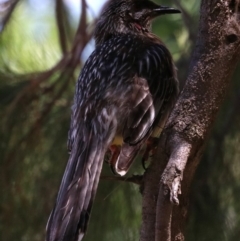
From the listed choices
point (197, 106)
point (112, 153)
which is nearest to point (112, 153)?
point (112, 153)

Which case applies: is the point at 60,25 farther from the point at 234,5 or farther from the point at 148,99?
the point at 234,5

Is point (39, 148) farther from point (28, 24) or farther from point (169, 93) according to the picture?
point (28, 24)

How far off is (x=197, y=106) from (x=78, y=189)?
0.46 meters

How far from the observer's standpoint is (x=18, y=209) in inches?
104

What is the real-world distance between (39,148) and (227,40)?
1050 millimetres

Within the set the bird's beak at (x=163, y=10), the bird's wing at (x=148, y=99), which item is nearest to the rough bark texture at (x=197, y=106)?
the bird's wing at (x=148, y=99)

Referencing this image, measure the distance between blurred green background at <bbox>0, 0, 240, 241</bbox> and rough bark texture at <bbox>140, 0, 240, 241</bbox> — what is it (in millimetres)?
658

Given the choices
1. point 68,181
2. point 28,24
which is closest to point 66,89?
point 68,181

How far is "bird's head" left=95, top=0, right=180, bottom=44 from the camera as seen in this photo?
10.4 feet

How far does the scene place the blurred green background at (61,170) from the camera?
253 cm

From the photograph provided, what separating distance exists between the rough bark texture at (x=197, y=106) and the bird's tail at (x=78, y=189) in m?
0.19

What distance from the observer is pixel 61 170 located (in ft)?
8.62

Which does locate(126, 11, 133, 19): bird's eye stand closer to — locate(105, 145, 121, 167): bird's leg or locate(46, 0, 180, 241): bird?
locate(46, 0, 180, 241): bird

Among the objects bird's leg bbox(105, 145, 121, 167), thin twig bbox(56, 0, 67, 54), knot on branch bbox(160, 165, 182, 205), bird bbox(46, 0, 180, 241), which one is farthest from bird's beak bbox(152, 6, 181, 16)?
knot on branch bbox(160, 165, 182, 205)
